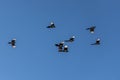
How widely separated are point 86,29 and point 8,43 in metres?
10.7

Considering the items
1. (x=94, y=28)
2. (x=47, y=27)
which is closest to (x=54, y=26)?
(x=47, y=27)

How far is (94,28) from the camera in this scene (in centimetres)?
7388

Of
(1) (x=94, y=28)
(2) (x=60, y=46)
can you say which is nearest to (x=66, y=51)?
(2) (x=60, y=46)

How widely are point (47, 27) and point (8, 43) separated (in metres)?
5.62

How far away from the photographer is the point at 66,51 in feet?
231

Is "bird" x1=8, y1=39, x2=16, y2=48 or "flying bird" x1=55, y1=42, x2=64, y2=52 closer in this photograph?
"flying bird" x1=55, y1=42, x2=64, y2=52

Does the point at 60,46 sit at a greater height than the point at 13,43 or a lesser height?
lesser

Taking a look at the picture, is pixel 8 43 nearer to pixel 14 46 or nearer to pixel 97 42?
pixel 14 46

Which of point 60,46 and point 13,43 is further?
point 13,43

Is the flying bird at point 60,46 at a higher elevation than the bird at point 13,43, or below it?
below

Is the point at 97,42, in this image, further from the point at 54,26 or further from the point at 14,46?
the point at 14,46

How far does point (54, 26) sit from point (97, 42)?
6.27 metres

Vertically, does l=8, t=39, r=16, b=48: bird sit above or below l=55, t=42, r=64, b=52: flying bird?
above

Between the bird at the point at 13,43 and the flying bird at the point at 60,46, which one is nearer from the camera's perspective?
the flying bird at the point at 60,46
